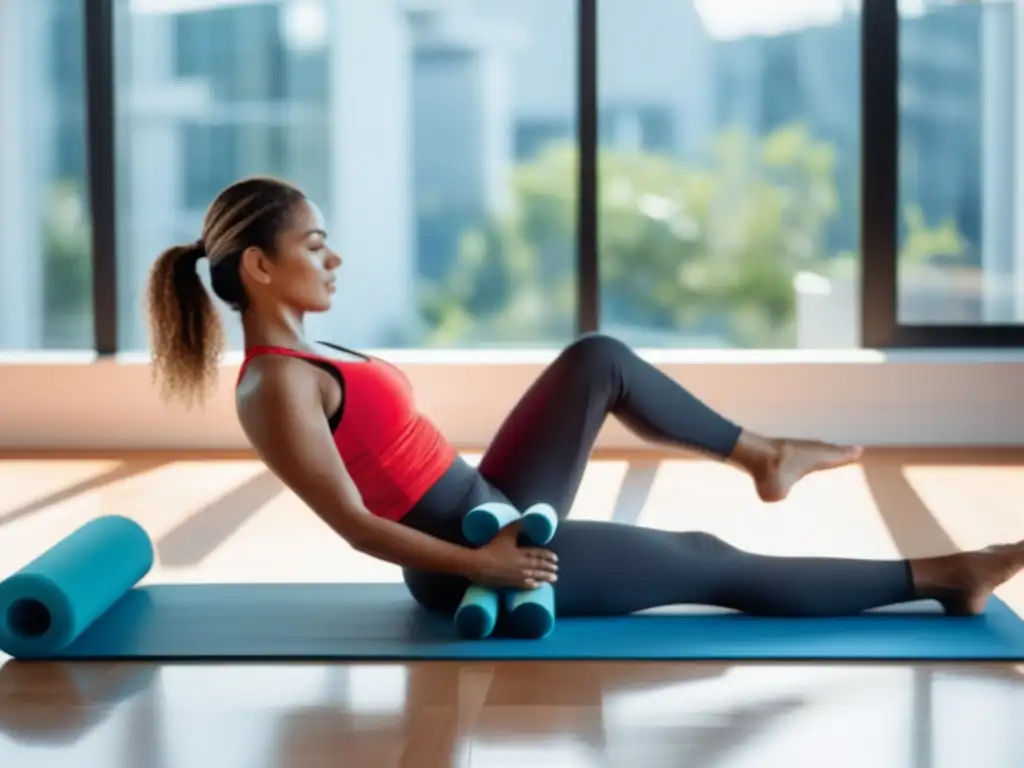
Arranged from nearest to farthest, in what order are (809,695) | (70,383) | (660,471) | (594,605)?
(809,695) < (594,605) < (660,471) < (70,383)

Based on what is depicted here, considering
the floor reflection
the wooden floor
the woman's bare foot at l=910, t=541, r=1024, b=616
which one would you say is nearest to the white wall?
the wooden floor

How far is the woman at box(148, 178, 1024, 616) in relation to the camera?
7.94ft

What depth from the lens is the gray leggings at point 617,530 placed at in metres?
2.56

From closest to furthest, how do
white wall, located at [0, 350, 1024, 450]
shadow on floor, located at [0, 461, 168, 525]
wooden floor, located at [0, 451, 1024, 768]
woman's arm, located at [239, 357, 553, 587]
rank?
wooden floor, located at [0, 451, 1024, 768]
woman's arm, located at [239, 357, 553, 587]
shadow on floor, located at [0, 461, 168, 525]
white wall, located at [0, 350, 1024, 450]

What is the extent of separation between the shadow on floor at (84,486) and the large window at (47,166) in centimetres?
79

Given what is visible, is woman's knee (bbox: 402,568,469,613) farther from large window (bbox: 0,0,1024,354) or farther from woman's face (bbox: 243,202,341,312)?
large window (bbox: 0,0,1024,354)

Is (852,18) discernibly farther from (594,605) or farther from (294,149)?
(594,605)

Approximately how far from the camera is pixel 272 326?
2.49m

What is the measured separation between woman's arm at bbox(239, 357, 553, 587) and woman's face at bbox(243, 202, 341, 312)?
130mm

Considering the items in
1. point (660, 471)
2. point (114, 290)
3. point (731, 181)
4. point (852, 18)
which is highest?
point (852, 18)

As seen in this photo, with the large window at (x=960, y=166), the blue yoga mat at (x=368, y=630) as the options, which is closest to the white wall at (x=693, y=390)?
the large window at (x=960, y=166)

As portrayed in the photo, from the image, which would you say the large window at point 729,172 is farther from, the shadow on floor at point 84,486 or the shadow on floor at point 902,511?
the shadow on floor at point 84,486

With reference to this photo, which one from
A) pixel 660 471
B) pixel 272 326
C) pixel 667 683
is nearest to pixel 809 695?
pixel 667 683

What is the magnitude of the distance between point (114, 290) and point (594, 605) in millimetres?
3176
